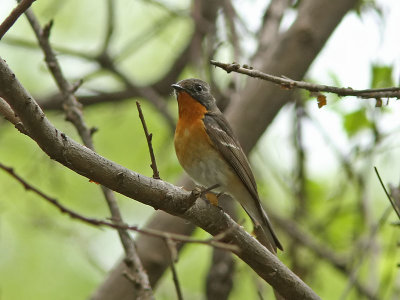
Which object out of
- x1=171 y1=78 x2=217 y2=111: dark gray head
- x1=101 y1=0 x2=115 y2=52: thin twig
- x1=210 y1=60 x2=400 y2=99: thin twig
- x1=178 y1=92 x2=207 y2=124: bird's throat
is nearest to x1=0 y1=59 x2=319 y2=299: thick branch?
x1=210 y1=60 x2=400 y2=99: thin twig

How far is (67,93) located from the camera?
4.80 metres

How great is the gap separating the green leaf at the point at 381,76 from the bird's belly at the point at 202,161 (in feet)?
5.27

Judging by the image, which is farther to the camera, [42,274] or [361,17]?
[42,274]

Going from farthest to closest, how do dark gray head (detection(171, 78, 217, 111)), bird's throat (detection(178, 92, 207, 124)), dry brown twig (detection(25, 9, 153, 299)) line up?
dark gray head (detection(171, 78, 217, 111)), bird's throat (detection(178, 92, 207, 124)), dry brown twig (detection(25, 9, 153, 299))

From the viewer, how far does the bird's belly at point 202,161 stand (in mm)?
4742

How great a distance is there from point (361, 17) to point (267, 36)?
945 mm

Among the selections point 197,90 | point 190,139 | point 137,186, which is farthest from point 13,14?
point 197,90

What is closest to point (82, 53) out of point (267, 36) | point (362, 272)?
point (267, 36)

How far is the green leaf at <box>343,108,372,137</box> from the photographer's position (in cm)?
600

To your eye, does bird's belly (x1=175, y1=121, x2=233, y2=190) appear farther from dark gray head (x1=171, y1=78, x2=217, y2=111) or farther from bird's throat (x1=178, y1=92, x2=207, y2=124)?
dark gray head (x1=171, y1=78, x2=217, y2=111)

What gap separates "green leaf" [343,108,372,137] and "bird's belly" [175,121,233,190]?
1.83 m

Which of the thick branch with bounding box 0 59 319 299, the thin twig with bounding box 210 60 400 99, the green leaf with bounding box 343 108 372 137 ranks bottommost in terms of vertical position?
the thick branch with bounding box 0 59 319 299

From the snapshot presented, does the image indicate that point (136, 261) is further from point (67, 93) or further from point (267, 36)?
point (267, 36)

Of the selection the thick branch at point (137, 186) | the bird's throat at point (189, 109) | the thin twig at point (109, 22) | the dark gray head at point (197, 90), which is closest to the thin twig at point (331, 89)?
the thick branch at point (137, 186)
